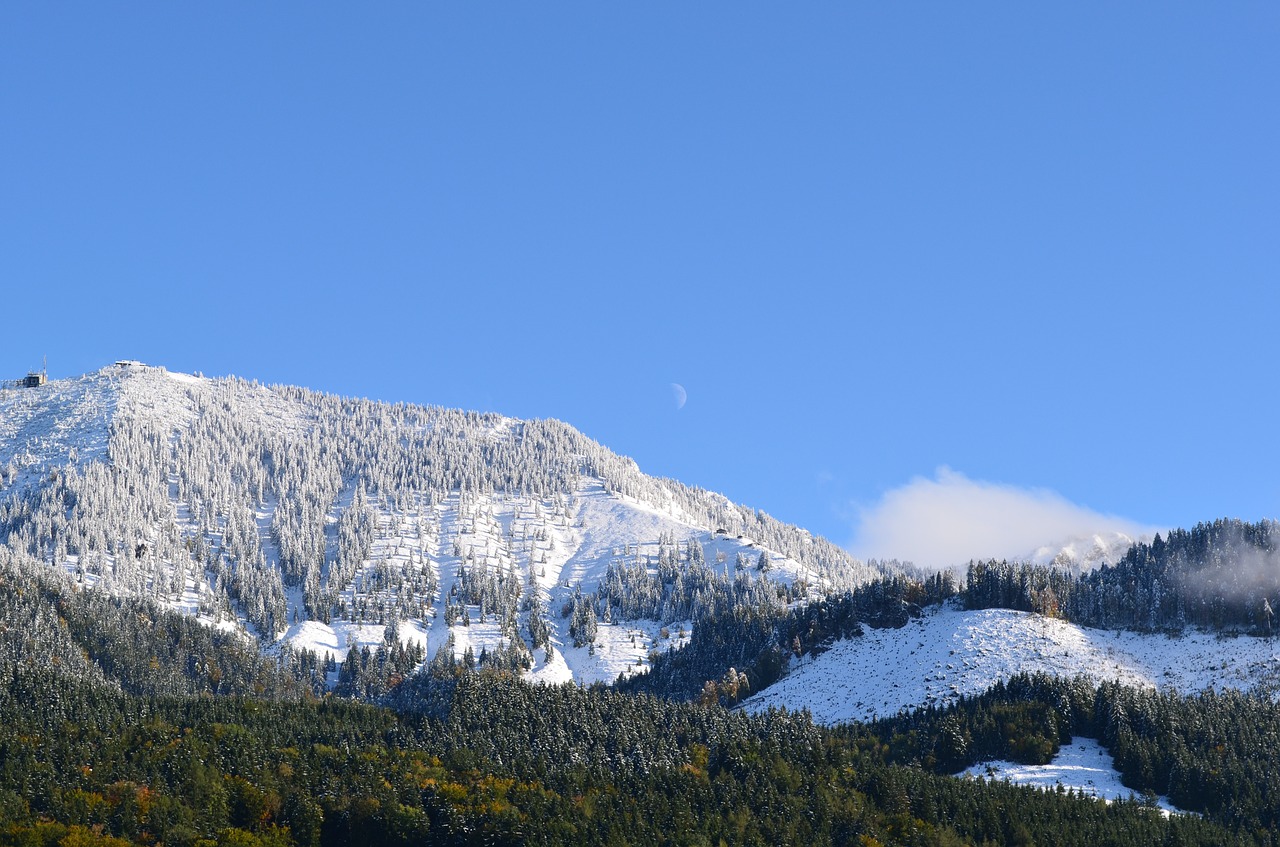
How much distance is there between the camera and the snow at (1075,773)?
17462cm

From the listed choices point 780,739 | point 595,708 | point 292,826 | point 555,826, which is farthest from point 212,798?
point 780,739

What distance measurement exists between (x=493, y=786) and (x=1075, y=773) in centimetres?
8384

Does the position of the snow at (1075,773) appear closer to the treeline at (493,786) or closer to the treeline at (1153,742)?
the treeline at (1153,742)

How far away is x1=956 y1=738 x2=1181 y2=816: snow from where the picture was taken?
17462 centimetres

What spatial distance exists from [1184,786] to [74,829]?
463 ft

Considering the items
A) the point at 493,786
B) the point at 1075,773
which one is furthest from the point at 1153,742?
the point at 493,786

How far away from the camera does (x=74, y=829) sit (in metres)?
146

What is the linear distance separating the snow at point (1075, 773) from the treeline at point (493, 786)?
1082cm

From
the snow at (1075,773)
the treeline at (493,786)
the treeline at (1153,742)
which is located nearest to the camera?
the treeline at (493,786)

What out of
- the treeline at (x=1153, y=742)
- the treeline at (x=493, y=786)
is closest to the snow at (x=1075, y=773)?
the treeline at (x=1153, y=742)

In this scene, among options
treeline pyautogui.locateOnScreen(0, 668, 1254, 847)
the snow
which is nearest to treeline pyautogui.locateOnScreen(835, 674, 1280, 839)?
the snow

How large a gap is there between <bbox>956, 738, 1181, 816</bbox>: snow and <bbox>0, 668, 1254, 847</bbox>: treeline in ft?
35.5

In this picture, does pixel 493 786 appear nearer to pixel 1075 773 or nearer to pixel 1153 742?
pixel 1075 773

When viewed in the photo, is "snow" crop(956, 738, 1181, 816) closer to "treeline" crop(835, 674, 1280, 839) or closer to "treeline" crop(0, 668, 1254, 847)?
"treeline" crop(835, 674, 1280, 839)
